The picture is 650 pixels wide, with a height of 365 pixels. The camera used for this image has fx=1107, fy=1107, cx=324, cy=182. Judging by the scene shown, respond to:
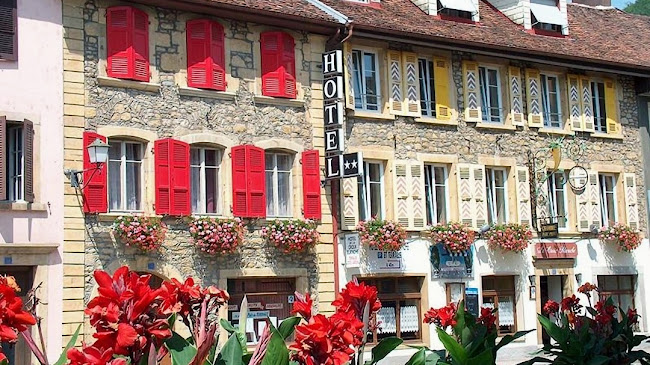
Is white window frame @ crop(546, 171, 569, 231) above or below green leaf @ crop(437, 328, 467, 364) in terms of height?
above

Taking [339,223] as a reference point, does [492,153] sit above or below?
above

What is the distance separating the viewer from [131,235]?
17844mm

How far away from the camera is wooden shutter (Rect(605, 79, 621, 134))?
26.3m

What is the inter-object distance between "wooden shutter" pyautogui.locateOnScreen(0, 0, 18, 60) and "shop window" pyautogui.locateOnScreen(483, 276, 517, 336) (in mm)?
11274

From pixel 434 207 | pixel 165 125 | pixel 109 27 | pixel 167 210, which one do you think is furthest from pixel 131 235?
pixel 434 207

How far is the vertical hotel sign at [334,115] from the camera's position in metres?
20.5

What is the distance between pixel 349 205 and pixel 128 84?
202 inches

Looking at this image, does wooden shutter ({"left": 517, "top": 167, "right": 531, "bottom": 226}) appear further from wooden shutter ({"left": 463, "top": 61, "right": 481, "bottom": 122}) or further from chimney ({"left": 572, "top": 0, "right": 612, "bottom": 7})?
chimney ({"left": 572, "top": 0, "right": 612, "bottom": 7})

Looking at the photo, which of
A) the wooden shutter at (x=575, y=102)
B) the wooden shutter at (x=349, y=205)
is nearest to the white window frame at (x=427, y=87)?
the wooden shutter at (x=349, y=205)

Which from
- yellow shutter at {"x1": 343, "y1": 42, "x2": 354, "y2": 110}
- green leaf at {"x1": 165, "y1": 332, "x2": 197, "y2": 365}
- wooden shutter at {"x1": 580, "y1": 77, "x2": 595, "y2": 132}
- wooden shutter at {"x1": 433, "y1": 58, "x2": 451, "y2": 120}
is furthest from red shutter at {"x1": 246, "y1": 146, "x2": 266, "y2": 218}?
green leaf at {"x1": 165, "y1": 332, "x2": 197, "y2": 365}

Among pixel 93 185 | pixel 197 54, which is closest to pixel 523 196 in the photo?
pixel 197 54

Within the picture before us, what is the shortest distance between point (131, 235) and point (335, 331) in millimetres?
13484

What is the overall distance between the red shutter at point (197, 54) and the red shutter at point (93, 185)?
7.48 ft

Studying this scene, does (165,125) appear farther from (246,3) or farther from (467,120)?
(467,120)
